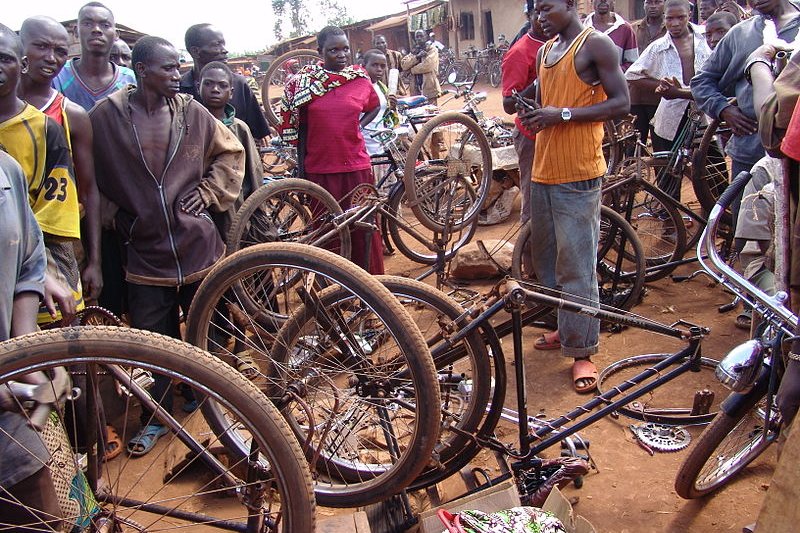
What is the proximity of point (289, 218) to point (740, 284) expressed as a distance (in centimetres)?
309

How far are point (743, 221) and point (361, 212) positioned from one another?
2.27 meters

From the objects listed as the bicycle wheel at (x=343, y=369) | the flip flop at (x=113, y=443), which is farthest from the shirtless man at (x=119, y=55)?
the bicycle wheel at (x=343, y=369)

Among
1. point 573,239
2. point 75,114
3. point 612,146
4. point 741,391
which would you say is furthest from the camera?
point 612,146

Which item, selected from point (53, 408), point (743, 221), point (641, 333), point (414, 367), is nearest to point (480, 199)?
point (641, 333)

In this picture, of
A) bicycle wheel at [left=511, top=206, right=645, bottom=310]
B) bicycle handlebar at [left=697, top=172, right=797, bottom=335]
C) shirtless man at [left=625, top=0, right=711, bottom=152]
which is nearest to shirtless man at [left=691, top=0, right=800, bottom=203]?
bicycle wheel at [left=511, top=206, right=645, bottom=310]

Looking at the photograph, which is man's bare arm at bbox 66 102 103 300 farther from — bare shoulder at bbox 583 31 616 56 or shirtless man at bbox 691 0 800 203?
shirtless man at bbox 691 0 800 203

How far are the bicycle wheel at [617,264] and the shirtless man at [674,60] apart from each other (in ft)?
5.16

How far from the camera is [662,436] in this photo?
11.1ft

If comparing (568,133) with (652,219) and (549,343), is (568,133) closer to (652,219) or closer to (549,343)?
(549,343)

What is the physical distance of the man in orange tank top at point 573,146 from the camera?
345 cm

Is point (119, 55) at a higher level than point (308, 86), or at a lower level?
higher

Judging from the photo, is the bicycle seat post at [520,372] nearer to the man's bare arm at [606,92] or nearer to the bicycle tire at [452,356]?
the bicycle tire at [452,356]

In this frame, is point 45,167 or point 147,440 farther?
point 147,440

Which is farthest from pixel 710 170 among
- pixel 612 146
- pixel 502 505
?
pixel 502 505
